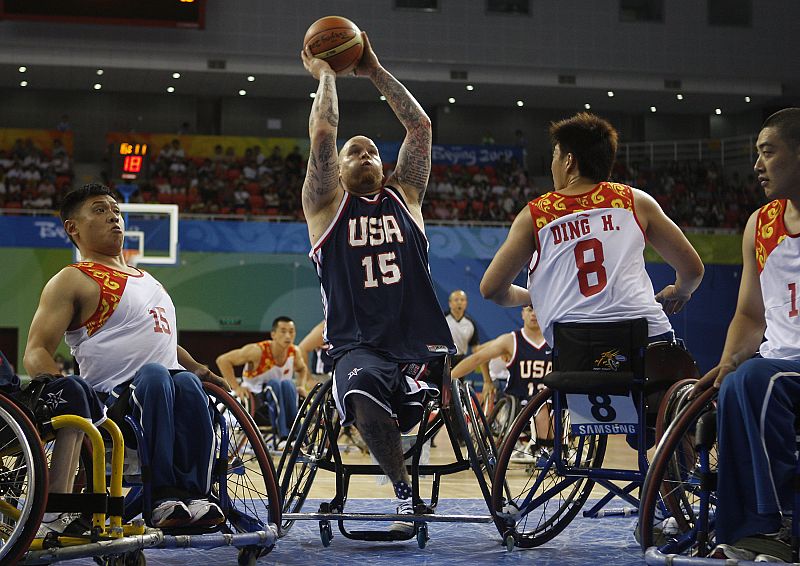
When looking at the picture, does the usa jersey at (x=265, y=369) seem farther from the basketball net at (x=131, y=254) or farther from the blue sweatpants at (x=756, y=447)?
the blue sweatpants at (x=756, y=447)

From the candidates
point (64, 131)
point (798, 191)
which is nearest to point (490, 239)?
point (64, 131)

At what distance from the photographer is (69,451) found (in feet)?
9.96

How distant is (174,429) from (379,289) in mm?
1095

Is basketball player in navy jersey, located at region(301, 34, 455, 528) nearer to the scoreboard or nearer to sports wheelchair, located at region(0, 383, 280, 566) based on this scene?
sports wheelchair, located at region(0, 383, 280, 566)

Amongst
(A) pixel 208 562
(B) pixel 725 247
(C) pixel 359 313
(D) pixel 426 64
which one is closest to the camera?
(A) pixel 208 562

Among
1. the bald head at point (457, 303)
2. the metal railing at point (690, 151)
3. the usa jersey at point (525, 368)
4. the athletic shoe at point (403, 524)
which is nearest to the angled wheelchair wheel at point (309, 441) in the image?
the athletic shoe at point (403, 524)

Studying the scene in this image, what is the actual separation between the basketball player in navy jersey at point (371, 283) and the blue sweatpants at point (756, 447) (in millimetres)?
1476

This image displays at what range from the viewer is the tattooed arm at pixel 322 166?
4.16 m

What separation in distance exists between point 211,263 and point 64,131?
728 cm

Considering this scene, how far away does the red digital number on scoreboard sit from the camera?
1517 cm

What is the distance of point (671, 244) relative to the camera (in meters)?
3.92

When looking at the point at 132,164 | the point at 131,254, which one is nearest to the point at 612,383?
the point at 131,254

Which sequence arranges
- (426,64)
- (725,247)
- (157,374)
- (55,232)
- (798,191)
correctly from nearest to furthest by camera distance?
1. (798,191)
2. (157,374)
3. (55,232)
4. (725,247)
5. (426,64)

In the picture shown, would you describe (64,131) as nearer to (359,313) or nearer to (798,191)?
(359,313)
